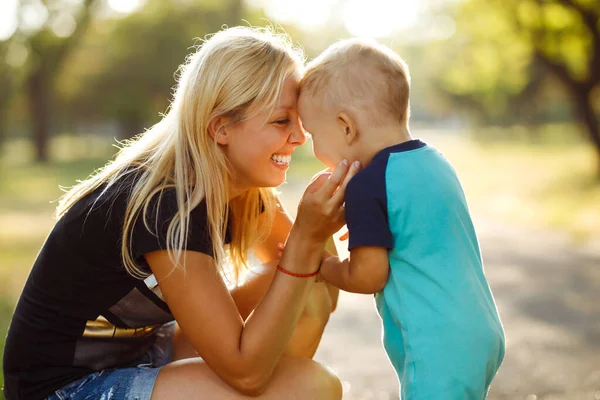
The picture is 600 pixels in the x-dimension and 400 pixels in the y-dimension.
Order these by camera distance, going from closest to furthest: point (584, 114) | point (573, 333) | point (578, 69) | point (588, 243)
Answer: point (573, 333) < point (588, 243) < point (584, 114) < point (578, 69)

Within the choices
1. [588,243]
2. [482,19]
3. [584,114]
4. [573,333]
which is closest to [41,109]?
[482,19]

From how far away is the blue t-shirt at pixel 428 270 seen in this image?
2.04 meters

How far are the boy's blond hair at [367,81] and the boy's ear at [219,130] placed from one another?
0.37 metres

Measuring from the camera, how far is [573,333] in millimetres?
4707

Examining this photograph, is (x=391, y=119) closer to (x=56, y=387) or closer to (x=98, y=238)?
(x=98, y=238)

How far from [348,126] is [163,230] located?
647 mm

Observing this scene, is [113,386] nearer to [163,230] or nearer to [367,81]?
[163,230]

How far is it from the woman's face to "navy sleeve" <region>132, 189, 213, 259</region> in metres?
0.31

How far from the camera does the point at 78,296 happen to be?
2.31 metres

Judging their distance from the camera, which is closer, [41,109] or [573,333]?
[573,333]

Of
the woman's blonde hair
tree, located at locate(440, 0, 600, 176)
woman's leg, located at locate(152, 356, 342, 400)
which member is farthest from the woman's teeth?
tree, located at locate(440, 0, 600, 176)

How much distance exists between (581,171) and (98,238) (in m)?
15.3

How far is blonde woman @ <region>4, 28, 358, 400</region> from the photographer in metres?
2.20

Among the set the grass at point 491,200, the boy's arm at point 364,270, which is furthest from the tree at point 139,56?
the boy's arm at point 364,270
